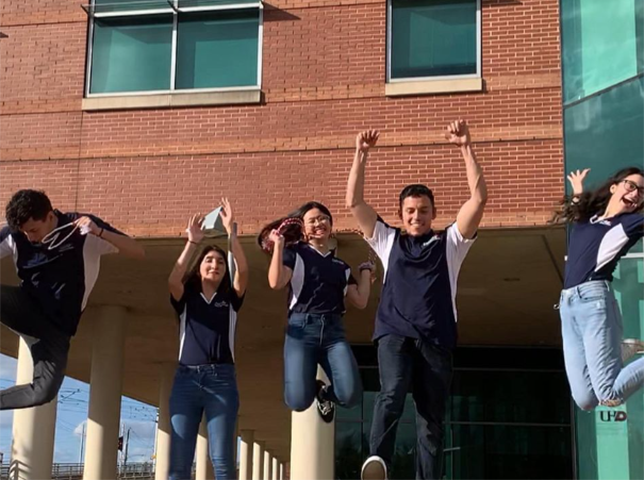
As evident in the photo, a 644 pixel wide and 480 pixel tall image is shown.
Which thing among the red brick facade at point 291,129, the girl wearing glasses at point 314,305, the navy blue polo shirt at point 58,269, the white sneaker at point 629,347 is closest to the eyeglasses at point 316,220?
the girl wearing glasses at point 314,305

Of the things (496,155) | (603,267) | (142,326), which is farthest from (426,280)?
(142,326)

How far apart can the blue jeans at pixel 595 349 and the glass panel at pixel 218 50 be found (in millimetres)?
8308

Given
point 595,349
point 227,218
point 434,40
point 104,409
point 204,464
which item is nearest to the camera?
point 595,349

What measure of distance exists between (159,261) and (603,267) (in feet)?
32.5

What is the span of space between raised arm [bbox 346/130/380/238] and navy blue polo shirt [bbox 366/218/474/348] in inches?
6.8

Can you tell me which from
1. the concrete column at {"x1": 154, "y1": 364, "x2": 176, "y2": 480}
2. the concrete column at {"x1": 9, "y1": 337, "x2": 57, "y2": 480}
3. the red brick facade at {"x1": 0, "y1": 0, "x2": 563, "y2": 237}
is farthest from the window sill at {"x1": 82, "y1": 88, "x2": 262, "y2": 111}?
the concrete column at {"x1": 154, "y1": 364, "x2": 176, "y2": 480}

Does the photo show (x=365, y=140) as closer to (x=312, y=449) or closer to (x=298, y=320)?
(x=298, y=320)

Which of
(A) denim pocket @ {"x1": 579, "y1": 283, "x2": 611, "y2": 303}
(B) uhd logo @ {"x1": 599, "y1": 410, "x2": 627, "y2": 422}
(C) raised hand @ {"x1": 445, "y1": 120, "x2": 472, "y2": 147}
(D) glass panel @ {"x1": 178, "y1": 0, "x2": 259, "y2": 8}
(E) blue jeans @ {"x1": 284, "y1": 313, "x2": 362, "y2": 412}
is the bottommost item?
(B) uhd logo @ {"x1": 599, "y1": 410, "x2": 627, "y2": 422}

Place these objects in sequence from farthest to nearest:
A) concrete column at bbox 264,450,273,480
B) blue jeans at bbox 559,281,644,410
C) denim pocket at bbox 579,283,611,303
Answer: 1. concrete column at bbox 264,450,273,480
2. denim pocket at bbox 579,283,611,303
3. blue jeans at bbox 559,281,644,410

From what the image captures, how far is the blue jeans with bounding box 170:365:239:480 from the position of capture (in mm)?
7070

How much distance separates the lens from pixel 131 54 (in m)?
14.2

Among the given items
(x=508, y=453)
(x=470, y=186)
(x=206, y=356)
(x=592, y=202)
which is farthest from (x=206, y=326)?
(x=508, y=453)

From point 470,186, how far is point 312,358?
5.88ft

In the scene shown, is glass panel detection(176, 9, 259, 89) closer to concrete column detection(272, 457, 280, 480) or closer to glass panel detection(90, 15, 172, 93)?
glass panel detection(90, 15, 172, 93)
